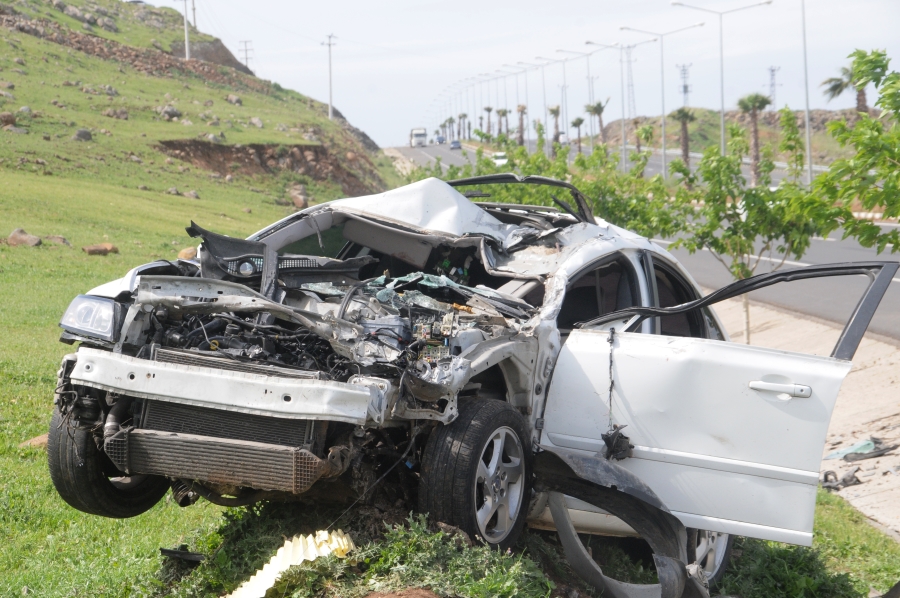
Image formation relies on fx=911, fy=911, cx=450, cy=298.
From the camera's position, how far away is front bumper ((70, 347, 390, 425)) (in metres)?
3.52

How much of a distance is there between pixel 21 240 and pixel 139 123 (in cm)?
2368

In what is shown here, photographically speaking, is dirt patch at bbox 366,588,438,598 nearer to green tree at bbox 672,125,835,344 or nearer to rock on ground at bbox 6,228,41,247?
green tree at bbox 672,125,835,344

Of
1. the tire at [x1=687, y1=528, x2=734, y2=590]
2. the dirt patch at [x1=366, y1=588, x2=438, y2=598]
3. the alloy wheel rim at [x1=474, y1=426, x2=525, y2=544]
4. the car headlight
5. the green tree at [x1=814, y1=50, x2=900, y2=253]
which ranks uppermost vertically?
the green tree at [x1=814, y1=50, x2=900, y2=253]

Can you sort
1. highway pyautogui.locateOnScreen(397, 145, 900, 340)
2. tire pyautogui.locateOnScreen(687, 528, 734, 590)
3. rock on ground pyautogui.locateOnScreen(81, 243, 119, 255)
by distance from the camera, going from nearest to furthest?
tire pyautogui.locateOnScreen(687, 528, 734, 590), highway pyautogui.locateOnScreen(397, 145, 900, 340), rock on ground pyautogui.locateOnScreen(81, 243, 119, 255)

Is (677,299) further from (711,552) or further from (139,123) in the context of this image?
(139,123)

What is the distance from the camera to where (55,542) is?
17.2 ft

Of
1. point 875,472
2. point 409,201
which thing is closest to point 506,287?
point 409,201

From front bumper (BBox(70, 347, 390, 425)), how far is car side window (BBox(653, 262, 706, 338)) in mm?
2949

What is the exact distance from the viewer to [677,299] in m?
6.25

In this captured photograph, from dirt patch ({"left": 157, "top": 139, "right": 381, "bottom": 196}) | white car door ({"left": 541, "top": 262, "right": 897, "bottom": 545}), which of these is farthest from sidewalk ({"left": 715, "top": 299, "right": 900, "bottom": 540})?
dirt patch ({"left": 157, "top": 139, "right": 381, "bottom": 196})

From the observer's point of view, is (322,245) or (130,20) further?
(130,20)

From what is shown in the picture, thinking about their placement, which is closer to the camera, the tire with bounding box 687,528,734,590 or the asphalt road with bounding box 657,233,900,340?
the tire with bounding box 687,528,734,590

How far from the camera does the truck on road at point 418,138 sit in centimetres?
11156

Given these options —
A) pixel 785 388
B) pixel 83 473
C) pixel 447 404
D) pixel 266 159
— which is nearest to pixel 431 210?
pixel 447 404
